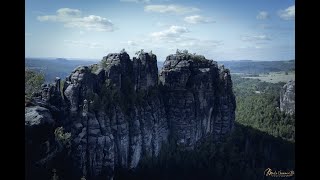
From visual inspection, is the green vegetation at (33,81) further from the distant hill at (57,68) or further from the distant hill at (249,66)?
the distant hill at (249,66)

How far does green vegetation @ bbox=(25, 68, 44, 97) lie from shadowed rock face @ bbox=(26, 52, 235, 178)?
402mm

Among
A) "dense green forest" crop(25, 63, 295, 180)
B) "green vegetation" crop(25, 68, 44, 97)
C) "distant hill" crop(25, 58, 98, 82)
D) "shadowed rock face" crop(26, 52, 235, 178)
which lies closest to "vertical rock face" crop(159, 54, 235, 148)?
"shadowed rock face" crop(26, 52, 235, 178)

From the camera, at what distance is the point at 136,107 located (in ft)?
64.5

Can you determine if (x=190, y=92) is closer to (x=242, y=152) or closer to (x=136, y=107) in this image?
(x=136, y=107)

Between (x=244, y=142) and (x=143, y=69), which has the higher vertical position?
(x=143, y=69)

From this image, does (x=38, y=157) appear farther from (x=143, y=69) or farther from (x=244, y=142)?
(x=244, y=142)

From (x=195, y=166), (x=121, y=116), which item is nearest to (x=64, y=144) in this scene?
(x=121, y=116)

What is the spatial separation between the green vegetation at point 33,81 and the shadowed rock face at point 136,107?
402 mm

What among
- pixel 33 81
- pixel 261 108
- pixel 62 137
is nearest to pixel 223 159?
pixel 261 108

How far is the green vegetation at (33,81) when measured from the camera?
14283 millimetres

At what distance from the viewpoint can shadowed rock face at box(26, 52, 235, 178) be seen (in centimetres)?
1577

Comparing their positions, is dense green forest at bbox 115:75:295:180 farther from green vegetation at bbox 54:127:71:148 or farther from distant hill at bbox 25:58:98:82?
distant hill at bbox 25:58:98:82

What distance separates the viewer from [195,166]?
20.8 m

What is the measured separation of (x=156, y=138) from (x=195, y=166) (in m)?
2.64
